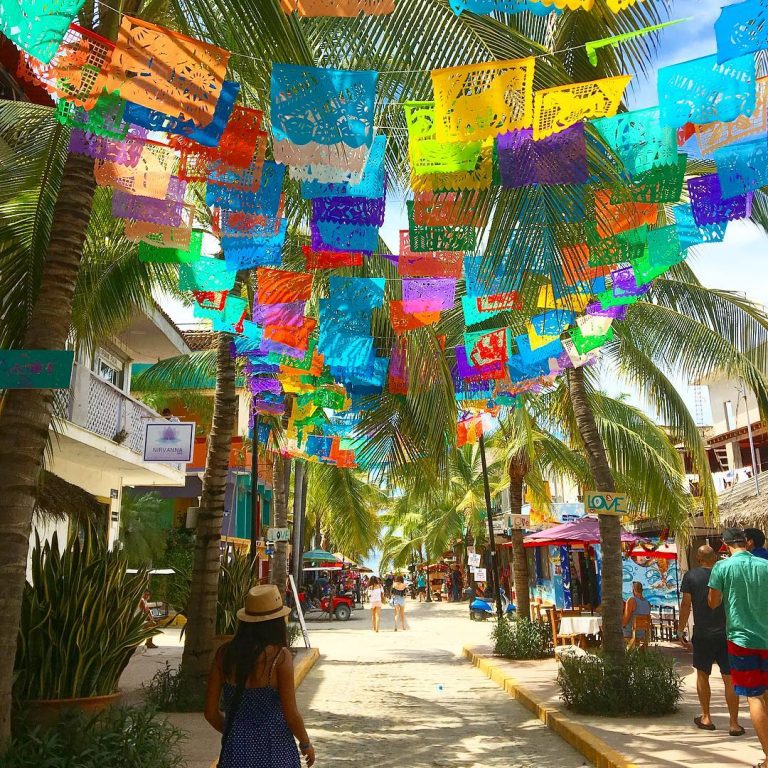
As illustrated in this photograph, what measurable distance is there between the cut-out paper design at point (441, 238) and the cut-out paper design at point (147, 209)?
2.07 metres

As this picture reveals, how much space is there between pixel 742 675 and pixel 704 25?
4.86 m

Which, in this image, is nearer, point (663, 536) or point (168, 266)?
point (168, 266)

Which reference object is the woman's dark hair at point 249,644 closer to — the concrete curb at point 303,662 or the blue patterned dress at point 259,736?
the blue patterned dress at point 259,736

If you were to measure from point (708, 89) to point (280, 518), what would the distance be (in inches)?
588

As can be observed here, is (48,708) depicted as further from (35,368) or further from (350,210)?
(350,210)

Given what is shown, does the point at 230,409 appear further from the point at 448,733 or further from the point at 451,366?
the point at 448,733

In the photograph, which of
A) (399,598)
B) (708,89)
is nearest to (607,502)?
(708,89)

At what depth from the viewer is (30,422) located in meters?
5.24

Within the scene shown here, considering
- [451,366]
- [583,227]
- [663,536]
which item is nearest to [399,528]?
[663,536]

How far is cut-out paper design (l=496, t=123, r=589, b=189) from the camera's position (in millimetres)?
5746

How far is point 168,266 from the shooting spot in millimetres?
10133

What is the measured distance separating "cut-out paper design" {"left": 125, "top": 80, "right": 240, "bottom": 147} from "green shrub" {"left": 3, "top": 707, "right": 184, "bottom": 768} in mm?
3877

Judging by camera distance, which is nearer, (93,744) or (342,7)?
(342,7)

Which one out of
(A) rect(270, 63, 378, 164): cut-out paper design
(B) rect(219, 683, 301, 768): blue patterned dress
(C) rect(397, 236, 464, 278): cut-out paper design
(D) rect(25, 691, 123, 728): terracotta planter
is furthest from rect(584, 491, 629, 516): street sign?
(B) rect(219, 683, 301, 768): blue patterned dress
